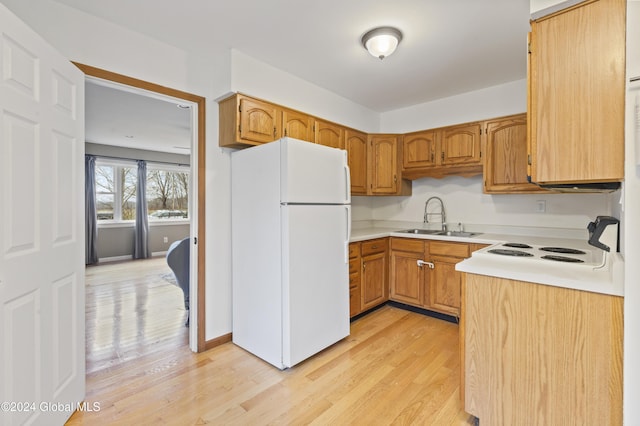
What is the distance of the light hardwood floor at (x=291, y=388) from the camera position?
178 cm

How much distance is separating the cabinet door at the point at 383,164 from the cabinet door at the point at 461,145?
571 mm

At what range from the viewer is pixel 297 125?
2.96 metres

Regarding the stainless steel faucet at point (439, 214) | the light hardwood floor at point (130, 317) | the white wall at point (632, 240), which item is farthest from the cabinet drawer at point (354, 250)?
the white wall at point (632, 240)

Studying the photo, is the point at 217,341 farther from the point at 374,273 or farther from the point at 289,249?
the point at 374,273

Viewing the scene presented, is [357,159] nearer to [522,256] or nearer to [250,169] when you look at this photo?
[250,169]

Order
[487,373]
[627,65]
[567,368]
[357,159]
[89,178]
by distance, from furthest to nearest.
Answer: [89,178] → [357,159] → [487,373] → [567,368] → [627,65]

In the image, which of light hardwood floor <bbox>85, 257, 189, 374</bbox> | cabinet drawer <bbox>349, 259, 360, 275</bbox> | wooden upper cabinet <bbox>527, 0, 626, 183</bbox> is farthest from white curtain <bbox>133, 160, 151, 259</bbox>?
wooden upper cabinet <bbox>527, 0, 626, 183</bbox>

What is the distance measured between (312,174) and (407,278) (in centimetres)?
178

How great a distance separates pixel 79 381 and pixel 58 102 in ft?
5.39

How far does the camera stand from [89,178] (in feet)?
20.0

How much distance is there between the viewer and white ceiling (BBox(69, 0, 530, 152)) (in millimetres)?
1975

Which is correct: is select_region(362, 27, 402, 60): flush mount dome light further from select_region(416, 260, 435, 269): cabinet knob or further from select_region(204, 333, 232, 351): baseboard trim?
select_region(204, 333, 232, 351): baseboard trim

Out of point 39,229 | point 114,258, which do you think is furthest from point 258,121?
point 114,258

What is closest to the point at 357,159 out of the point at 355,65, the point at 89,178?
the point at 355,65
